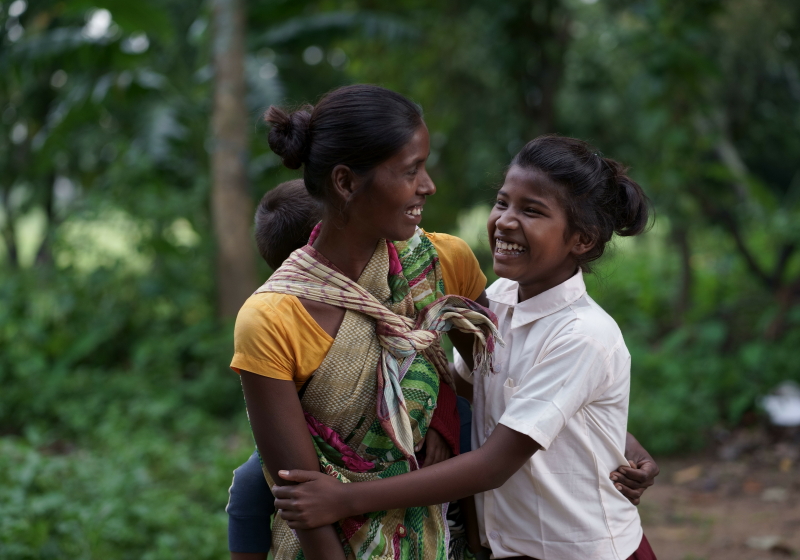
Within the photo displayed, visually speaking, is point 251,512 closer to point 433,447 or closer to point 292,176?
point 433,447

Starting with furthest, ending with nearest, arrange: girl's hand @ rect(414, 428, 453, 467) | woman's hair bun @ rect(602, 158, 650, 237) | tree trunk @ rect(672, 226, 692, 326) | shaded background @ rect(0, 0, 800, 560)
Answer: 1. tree trunk @ rect(672, 226, 692, 326)
2. shaded background @ rect(0, 0, 800, 560)
3. woman's hair bun @ rect(602, 158, 650, 237)
4. girl's hand @ rect(414, 428, 453, 467)

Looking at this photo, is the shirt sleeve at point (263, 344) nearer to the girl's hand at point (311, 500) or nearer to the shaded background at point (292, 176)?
the girl's hand at point (311, 500)

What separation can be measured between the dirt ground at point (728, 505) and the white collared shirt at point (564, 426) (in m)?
2.40

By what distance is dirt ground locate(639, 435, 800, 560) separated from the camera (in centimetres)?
395

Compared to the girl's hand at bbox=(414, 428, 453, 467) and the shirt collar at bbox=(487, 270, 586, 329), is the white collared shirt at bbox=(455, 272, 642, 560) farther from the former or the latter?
the girl's hand at bbox=(414, 428, 453, 467)

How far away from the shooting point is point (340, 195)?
1647 millimetres

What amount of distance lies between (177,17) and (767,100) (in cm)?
643

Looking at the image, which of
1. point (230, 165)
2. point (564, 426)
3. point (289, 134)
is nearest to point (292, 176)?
point (230, 165)

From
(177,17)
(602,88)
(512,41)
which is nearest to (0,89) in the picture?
(177,17)

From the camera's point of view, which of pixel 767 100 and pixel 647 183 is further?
pixel 767 100

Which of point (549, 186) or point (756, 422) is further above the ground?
point (549, 186)

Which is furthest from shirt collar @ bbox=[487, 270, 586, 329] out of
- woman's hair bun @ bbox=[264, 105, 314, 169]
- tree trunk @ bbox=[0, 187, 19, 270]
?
tree trunk @ bbox=[0, 187, 19, 270]

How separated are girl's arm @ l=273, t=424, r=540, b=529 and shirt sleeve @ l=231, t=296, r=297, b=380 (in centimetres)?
21

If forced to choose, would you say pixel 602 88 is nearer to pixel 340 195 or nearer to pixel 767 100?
pixel 767 100
